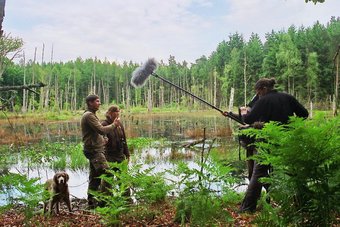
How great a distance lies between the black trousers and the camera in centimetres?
552

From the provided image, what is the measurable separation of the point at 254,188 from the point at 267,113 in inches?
44.7

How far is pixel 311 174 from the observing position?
9.87ft

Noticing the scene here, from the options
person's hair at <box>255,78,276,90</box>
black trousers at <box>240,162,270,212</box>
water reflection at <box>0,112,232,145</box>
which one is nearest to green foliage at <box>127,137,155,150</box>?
water reflection at <box>0,112,232,145</box>

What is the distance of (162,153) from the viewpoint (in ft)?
58.0

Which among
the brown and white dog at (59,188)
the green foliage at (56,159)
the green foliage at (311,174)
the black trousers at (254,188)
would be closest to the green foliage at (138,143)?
the green foliage at (56,159)

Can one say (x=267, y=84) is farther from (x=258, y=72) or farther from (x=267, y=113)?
(x=258, y=72)

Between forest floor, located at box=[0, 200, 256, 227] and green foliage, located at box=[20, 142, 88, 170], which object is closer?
forest floor, located at box=[0, 200, 256, 227]

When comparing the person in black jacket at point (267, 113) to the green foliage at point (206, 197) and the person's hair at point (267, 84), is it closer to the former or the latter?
the person's hair at point (267, 84)

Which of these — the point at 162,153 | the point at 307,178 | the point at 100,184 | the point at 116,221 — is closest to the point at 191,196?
the point at 116,221

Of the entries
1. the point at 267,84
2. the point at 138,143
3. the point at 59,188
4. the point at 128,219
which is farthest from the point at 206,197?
the point at 138,143

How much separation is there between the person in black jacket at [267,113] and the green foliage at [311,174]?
7.79 feet

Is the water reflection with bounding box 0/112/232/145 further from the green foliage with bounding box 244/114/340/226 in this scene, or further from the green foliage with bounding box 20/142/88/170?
the green foliage with bounding box 244/114/340/226

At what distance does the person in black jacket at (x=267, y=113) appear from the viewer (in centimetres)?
548

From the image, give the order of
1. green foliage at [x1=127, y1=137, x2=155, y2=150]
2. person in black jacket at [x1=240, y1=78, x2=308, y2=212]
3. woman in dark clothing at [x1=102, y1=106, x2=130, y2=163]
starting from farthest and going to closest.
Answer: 1. green foliage at [x1=127, y1=137, x2=155, y2=150]
2. woman in dark clothing at [x1=102, y1=106, x2=130, y2=163]
3. person in black jacket at [x1=240, y1=78, x2=308, y2=212]
